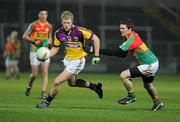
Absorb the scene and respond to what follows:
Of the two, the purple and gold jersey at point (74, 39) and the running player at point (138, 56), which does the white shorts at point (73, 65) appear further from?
the running player at point (138, 56)

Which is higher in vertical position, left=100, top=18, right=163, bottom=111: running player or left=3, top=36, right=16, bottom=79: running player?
left=100, top=18, right=163, bottom=111: running player

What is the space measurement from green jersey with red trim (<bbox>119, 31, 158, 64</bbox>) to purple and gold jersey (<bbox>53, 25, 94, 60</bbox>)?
0.81 m

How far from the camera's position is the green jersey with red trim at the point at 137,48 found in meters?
15.2

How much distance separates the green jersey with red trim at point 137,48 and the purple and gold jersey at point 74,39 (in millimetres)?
805

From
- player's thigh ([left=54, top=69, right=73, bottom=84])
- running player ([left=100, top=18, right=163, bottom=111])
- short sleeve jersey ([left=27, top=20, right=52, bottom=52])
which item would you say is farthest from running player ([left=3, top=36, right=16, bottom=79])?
running player ([left=100, top=18, right=163, bottom=111])

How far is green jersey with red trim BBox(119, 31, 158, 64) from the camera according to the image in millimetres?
15159

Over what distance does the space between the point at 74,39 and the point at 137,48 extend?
4.64 feet

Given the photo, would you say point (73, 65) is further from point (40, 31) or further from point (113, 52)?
point (40, 31)

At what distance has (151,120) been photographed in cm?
1288

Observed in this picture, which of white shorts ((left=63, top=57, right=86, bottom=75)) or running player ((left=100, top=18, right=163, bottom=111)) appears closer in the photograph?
running player ((left=100, top=18, right=163, bottom=111))

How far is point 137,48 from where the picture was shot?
50.0 feet

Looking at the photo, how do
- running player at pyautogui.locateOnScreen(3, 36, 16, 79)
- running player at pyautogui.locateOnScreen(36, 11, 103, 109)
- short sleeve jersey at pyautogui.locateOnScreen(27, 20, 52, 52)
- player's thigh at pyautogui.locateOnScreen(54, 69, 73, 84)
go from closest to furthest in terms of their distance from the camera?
Answer: player's thigh at pyautogui.locateOnScreen(54, 69, 73, 84) < running player at pyautogui.locateOnScreen(36, 11, 103, 109) < short sleeve jersey at pyautogui.locateOnScreen(27, 20, 52, 52) < running player at pyautogui.locateOnScreen(3, 36, 16, 79)

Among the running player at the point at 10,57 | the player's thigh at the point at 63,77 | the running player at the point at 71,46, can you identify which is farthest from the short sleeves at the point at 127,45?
the running player at the point at 10,57

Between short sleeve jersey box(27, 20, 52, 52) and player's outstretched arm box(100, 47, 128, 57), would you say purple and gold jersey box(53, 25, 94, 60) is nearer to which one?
player's outstretched arm box(100, 47, 128, 57)
